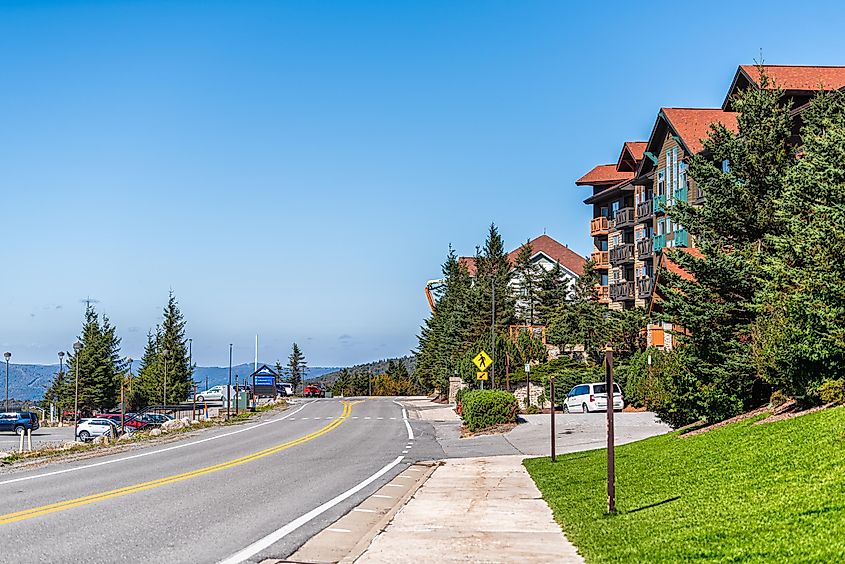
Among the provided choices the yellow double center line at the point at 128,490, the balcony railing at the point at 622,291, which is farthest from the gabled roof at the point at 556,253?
the yellow double center line at the point at 128,490

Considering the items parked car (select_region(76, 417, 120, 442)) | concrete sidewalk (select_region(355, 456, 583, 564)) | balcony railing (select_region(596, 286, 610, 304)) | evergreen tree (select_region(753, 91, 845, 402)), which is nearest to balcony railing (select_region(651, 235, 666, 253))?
balcony railing (select_region(596, 286, 610, 304))

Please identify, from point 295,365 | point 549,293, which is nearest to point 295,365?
point 295,365

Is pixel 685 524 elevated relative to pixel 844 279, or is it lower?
lower

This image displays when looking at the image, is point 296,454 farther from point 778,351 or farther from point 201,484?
point 778,351

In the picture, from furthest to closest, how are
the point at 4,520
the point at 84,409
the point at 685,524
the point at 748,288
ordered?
the point at 84,409
the point at 748,288
the point at 4,520
the point at 685,524

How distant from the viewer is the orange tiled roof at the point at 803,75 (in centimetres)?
3891

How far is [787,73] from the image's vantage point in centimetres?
4112

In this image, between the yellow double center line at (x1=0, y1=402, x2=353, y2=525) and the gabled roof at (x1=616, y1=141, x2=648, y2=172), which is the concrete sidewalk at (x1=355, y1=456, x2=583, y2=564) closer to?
the yellow double center line at (x1=0, y1=402, x2=353, y2=525)

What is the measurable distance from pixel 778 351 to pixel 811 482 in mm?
9545

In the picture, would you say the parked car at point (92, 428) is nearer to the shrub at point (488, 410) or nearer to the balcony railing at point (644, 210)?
the shrub at point (488, 410)

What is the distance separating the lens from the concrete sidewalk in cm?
1063

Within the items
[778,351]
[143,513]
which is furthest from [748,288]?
[143,513]

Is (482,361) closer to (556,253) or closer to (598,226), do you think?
(598,226)

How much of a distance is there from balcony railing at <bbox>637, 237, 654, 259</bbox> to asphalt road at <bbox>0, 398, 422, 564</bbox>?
30.7m
